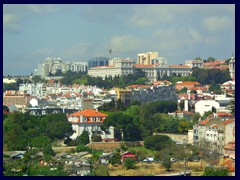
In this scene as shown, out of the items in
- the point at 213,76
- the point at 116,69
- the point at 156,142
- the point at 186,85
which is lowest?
the point at 156,142

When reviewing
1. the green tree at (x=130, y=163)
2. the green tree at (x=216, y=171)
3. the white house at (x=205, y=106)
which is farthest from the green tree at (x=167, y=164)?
the white house at (x=205, y=106)

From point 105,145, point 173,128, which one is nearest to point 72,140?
point 105,145

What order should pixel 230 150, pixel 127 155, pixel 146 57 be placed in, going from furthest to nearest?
pixel 146 57, pixel 127 155, pixel 230 150

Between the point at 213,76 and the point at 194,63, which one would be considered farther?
the point at 194,63

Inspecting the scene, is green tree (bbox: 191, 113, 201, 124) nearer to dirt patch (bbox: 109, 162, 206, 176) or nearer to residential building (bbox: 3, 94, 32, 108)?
dirt patch (bbox: 109, 162, 206, 176)

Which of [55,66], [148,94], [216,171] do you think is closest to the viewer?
[216,171]

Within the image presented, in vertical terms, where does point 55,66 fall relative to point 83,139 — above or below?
above

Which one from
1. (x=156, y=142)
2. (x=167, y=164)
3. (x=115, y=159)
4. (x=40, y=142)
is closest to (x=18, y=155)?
(x=40, y=142)

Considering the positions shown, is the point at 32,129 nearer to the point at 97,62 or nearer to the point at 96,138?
the point at 96,138
